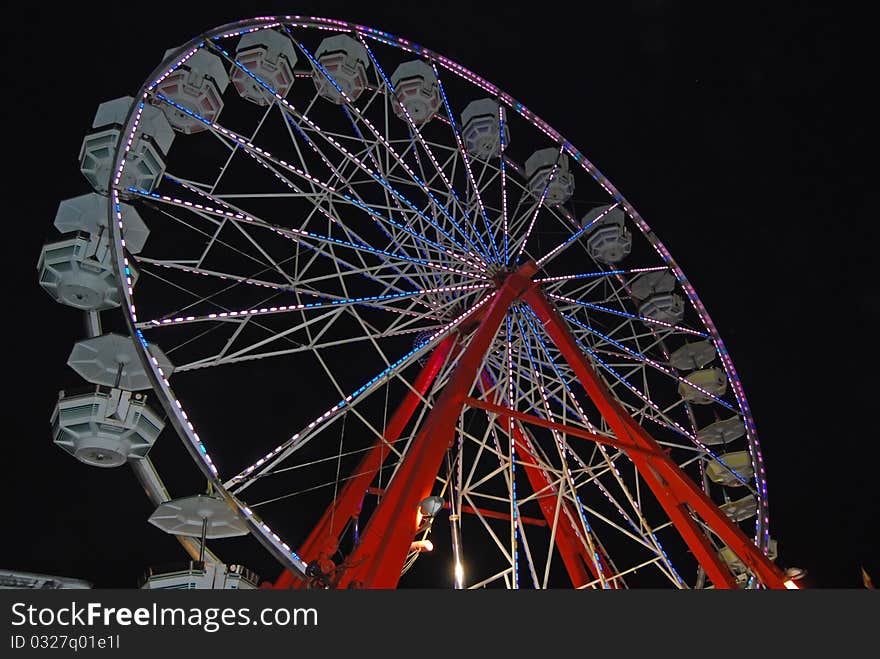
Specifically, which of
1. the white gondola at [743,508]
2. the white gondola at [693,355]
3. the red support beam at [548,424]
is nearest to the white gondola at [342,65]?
the red support beam at [548,424]

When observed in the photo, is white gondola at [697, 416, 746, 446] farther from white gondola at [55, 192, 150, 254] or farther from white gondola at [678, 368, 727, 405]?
white gondola at [55, 192, 150, 254]

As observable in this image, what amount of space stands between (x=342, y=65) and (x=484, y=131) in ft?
10.2

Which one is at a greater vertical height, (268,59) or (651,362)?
(268,59)

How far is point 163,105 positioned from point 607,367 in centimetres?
787

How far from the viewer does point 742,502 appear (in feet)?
50.1

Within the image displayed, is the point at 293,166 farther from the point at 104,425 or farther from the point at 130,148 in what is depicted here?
the point at 104,425

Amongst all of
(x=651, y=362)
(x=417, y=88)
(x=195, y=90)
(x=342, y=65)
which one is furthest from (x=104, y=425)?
(x=651, y=362)

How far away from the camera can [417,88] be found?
14.5m

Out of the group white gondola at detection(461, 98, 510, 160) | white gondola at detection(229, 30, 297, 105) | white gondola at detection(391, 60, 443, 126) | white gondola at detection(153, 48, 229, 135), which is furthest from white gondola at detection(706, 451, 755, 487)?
white gondola at detection(153, 48, 229, 135)

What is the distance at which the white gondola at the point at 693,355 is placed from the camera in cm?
1560

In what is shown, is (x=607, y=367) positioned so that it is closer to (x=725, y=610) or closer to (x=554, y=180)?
(x=554, y=180)

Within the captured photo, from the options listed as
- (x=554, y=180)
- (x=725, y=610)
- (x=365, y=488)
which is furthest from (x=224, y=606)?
(x=554, y=180)

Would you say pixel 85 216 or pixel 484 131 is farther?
pixel 484 131

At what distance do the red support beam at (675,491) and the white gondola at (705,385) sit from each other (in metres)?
5.48
